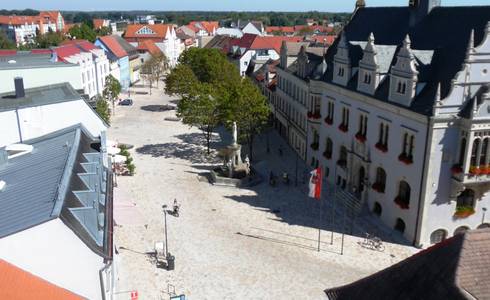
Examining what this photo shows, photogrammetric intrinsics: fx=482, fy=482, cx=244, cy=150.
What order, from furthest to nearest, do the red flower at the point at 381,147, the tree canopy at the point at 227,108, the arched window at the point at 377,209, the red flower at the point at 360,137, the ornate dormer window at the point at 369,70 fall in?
the tree canopy at the point at 227,108 < the red flower at the point at 360,137 < the arched window at the point at 377,209 < the ornate dormer window at the point at 369,70 < the red flower at the point at 381,147

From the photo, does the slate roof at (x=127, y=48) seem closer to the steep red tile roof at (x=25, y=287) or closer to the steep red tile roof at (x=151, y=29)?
the steep red tile roof at (x=151, y=29)

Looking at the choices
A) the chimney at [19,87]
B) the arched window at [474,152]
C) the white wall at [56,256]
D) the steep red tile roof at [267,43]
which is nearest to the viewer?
the white wall at [56,256]

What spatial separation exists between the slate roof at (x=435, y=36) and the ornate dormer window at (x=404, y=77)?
0.83 metres

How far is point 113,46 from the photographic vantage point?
375 ft

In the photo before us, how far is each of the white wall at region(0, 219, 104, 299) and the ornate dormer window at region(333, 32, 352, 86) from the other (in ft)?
111

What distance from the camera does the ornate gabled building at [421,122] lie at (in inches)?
1367

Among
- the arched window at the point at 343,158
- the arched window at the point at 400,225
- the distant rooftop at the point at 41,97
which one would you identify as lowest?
the arched window at the point at 400,225

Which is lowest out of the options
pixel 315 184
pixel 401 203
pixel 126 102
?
pixel 126 102

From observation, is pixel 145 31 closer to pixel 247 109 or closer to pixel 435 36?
pixel 247 109

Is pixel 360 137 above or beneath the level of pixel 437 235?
above

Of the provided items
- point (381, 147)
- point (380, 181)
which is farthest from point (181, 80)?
point (381, 147)

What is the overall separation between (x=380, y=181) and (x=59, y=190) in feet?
93.6

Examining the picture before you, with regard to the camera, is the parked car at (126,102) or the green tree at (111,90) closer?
the green tree at (111,90)

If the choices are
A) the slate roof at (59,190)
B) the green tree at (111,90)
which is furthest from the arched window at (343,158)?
the green tree at (111,90)
